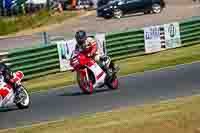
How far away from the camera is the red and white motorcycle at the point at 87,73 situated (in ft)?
58.7

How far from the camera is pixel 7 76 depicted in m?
16.7

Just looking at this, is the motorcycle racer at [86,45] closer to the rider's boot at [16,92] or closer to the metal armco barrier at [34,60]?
the rider's boot at [16,92]

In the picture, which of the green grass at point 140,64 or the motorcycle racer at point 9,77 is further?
the green grass at point 140,64

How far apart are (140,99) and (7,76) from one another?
10.4ft

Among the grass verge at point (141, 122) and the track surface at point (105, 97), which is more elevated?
the grass verge at point (141, 122)

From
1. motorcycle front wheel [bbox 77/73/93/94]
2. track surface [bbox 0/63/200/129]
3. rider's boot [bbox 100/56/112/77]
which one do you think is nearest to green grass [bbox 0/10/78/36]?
track surface [bbox 0/63/200/129]

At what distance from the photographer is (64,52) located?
26.3 metres

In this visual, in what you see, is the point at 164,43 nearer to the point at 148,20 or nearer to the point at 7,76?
the point at 7,76

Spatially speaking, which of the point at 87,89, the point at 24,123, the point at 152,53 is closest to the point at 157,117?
the point at 24,123

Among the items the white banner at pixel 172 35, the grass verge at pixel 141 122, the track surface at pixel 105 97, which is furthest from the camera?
the white banner at pixel 172 35

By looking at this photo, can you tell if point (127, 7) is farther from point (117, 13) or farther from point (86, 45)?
point (86, 45)

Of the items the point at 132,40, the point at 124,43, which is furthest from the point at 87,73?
the point at 132,40

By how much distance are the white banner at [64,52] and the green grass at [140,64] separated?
48 cm

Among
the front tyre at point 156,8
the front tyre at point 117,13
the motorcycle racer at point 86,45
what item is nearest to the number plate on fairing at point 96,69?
the motorcycle racer at point 86,45
